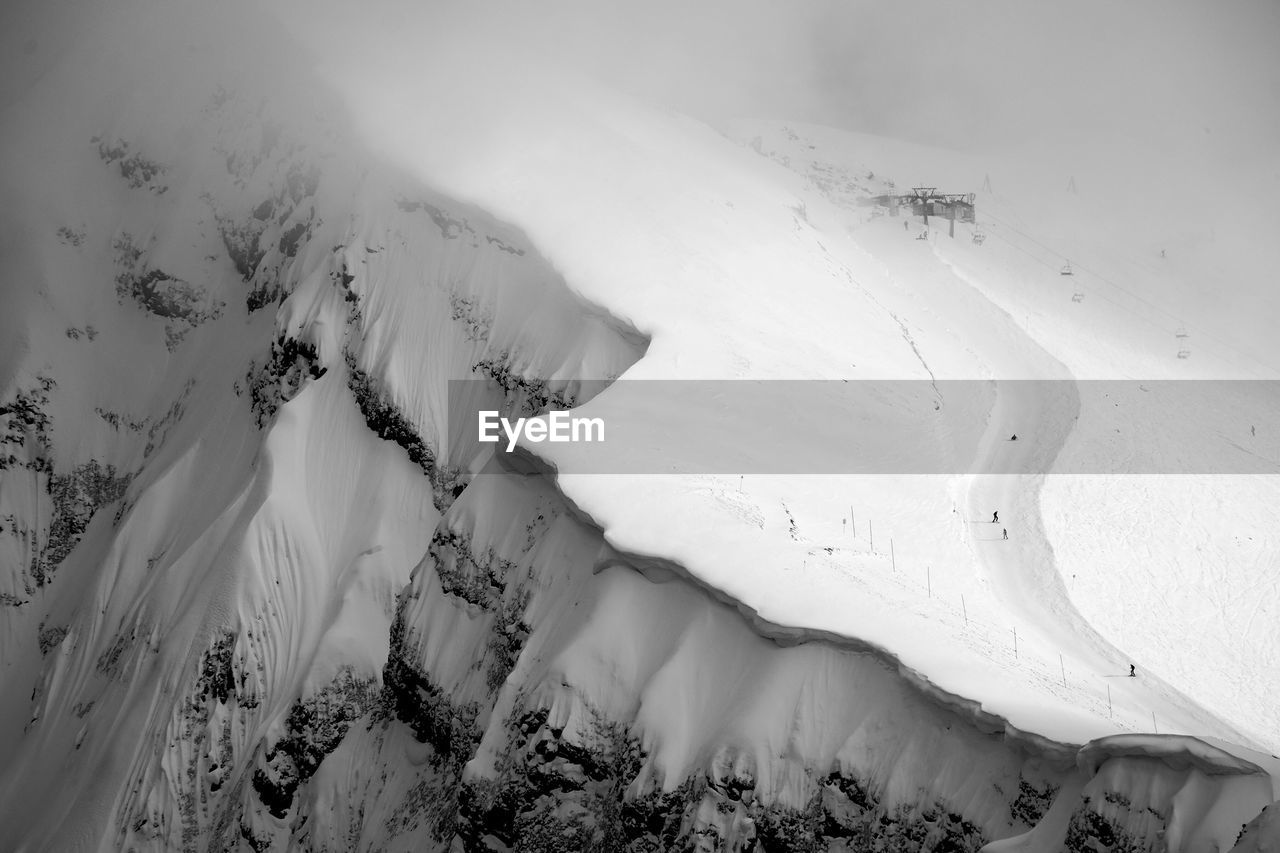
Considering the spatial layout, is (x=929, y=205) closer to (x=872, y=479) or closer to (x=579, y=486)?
(x=872, y=479)

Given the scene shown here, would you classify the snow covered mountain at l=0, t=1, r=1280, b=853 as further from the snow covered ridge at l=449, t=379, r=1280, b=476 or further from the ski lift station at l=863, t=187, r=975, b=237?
the ski lift station at l=863, t=187, r=975, b=237

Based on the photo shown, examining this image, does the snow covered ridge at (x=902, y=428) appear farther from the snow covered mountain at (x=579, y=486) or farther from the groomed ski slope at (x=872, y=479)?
the groomed ski slope at (x=872, y=479)

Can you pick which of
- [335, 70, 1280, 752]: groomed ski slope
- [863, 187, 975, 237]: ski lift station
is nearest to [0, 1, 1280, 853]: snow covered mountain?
[335, 70, 1280, 752]: groomed ski slope

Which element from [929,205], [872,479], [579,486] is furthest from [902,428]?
[929,205]

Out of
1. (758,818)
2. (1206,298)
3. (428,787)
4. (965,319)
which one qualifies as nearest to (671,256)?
(965,319)

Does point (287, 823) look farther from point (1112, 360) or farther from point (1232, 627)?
point (1112, 360)

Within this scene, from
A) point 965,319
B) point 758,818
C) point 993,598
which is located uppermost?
point 965,319
